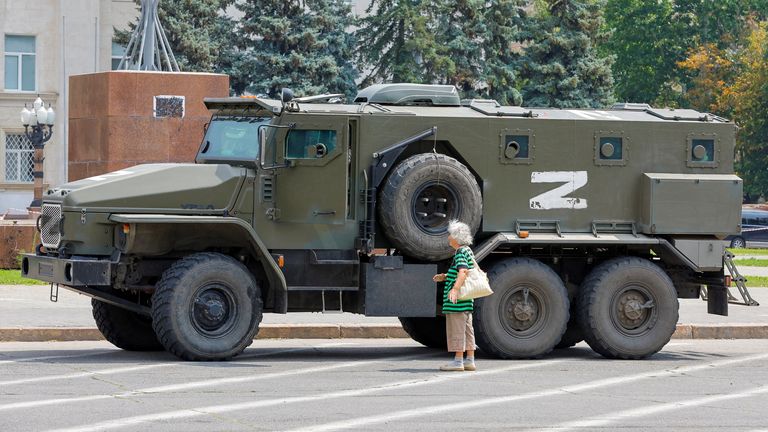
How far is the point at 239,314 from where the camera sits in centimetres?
1491

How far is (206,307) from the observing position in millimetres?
14734

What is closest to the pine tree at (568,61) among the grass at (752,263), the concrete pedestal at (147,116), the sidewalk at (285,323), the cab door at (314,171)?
the grass at (752,263)

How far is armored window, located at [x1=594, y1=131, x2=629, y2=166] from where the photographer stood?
1638 cm

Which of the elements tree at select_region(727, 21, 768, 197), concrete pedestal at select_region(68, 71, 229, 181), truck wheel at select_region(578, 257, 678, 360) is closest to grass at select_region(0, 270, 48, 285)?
concrete pedestal at select_region(68, 71, 229, 181)

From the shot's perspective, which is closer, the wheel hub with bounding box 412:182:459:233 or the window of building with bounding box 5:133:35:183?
the wheel hub with bounding box 412:182:459:233

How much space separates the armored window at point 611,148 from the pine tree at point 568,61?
113 ft

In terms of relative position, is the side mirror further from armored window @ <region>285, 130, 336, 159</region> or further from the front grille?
the front grille

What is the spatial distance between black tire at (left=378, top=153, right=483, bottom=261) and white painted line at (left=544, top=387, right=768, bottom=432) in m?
3.65

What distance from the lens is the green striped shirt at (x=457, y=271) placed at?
14516mm

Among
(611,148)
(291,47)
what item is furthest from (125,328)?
(291,47)

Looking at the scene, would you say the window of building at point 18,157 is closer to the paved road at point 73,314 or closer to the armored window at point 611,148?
the paved road at point 73,314

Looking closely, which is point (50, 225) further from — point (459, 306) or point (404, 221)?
point (459, 306)

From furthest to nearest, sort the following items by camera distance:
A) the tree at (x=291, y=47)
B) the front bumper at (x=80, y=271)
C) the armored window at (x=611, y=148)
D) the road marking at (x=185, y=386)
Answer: the tree at (x=291, y=47)
the armored window at (x=611, y=148)
the front bumper at (x=80, y=271)
the road marking at (x=185, y=386)

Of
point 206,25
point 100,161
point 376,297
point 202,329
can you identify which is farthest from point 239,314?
point 206,25
